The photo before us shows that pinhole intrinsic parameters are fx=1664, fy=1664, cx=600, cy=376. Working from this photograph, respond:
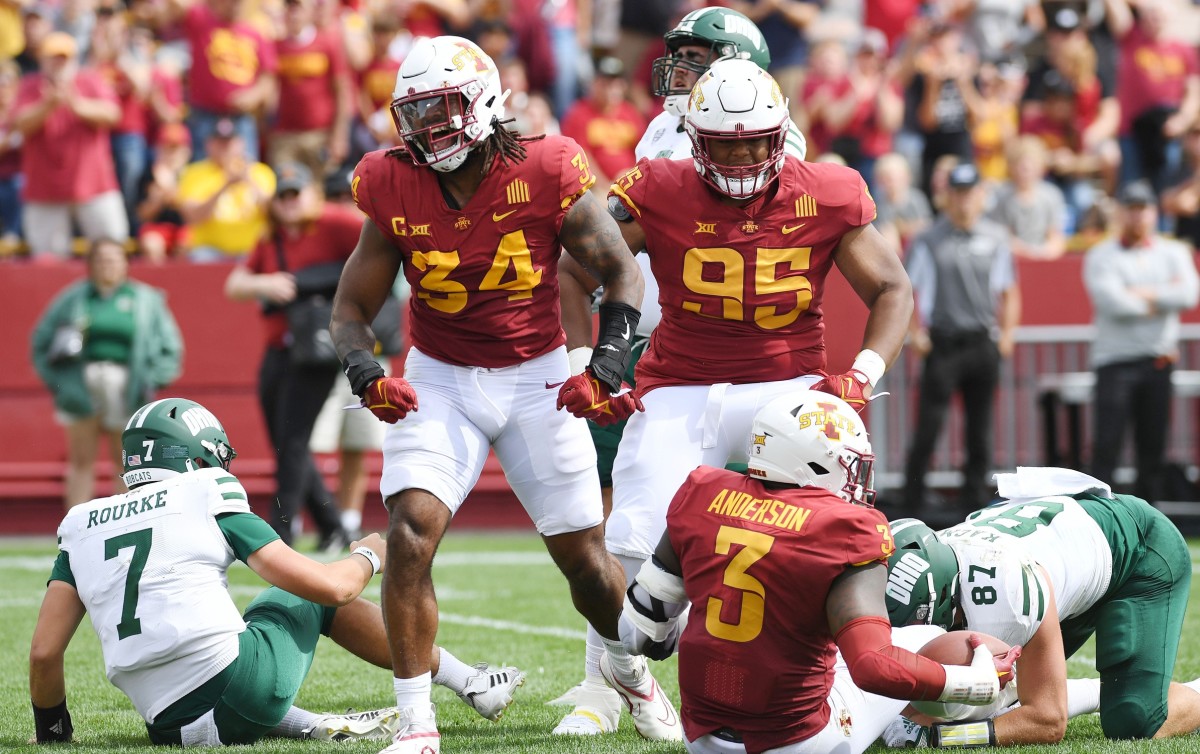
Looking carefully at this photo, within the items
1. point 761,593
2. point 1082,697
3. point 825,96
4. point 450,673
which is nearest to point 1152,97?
point 825,96

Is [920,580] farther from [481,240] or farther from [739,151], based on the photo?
[481,240]

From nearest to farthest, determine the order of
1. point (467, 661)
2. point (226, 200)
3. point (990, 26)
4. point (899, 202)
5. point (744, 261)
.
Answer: point (744, 261) < point (467, 661) < point (226, 200) < point (899, 202) < point (990, 26)

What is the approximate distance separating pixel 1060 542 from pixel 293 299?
564 centimetres

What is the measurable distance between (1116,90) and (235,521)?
11056 mm

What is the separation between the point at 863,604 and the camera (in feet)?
12.3

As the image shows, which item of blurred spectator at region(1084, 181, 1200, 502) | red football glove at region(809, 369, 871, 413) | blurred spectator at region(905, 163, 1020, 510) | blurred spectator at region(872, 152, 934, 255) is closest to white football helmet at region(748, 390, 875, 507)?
red football glove at region(809, 369, 871, 413)

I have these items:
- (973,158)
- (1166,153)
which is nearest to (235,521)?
(973,158)

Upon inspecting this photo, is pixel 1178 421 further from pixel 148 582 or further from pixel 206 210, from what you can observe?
pixel 148 582

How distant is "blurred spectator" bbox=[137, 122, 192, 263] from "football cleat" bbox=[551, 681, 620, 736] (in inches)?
282

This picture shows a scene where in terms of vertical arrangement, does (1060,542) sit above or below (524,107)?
below

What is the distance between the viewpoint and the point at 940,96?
41.7 ft

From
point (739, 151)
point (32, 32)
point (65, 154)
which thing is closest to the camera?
point (739, 151)

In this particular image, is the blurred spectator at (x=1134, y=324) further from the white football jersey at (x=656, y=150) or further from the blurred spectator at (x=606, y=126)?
the white football jersey at (x=656, y=150)

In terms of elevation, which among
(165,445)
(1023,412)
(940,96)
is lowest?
(1023,412)
